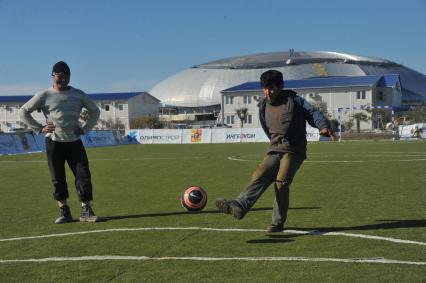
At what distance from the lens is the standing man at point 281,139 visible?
287 inches

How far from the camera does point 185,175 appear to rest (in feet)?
57.0

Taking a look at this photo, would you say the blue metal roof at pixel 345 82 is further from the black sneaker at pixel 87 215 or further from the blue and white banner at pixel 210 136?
the black sneaker at pixel 87 215

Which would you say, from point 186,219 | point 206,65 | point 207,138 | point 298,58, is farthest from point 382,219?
point 206,65

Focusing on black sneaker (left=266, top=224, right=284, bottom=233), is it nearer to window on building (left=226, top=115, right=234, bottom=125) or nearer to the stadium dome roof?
window on building (left=226, top=115, right=234, bottom=125)

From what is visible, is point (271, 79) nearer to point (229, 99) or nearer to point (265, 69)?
point (229, 99)

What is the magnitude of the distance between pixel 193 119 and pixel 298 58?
39.6m

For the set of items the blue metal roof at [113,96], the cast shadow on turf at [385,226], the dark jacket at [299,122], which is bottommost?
the cast shadow on turf at [385,226]

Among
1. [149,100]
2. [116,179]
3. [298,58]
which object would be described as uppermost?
[298,58]

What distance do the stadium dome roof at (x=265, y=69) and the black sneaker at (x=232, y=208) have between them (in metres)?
149

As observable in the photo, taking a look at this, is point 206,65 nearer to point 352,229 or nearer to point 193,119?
point 193,119

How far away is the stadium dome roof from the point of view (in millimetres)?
158250

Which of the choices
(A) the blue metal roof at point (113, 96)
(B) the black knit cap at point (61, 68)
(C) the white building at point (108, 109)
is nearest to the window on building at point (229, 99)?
(C) the white building at point (108, 109)

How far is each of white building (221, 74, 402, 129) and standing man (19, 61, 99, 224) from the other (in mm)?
91508

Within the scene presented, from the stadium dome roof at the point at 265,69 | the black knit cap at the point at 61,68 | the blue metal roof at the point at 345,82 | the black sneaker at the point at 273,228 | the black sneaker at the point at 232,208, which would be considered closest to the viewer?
the black sneaker at the point at 232,208
